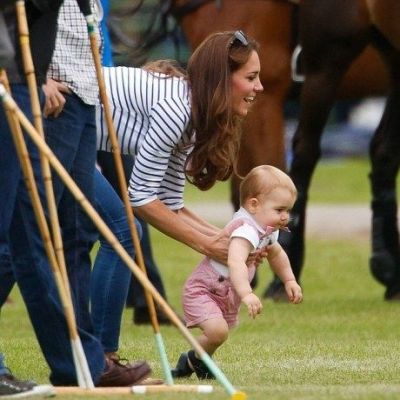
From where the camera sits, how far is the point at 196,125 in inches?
243

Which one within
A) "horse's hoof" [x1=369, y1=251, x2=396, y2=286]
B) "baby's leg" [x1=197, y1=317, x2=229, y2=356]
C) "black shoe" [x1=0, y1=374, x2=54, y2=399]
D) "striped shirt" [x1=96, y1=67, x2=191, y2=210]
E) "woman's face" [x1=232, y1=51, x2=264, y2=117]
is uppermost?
"woman's face" [x1=232, y1=51, x2=264, y2=117]

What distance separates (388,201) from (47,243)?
508 cm

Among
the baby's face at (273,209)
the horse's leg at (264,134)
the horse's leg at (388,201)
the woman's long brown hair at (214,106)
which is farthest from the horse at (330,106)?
the woman's long brown hair at (214,106)

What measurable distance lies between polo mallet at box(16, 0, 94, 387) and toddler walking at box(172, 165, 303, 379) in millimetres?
866

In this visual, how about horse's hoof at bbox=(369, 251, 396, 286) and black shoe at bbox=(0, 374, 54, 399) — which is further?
horse's hoof at bbox=(369, 251, 396, 286)

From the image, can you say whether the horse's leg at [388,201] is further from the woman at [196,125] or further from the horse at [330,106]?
the woman at [196,125]

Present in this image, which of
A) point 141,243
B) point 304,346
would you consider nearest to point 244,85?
point 304,346

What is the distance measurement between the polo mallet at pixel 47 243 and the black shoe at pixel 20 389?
0.50 ft

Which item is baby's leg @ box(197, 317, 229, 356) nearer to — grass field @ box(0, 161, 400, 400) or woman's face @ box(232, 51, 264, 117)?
grass field @ box(0, 161, 400, 400)

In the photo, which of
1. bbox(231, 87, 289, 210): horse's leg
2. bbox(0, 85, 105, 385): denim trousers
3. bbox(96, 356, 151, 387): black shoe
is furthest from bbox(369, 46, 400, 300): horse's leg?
bbox(0, 85, 105, 385): denim trousers

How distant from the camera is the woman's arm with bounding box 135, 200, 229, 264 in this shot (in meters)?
6.24

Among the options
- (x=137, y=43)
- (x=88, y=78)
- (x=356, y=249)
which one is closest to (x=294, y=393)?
(x=88, y=78)

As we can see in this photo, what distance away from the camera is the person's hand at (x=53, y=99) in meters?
5.77

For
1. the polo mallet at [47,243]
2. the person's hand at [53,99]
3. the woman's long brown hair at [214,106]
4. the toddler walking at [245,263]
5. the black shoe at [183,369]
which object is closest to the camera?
→ the polo mallet at [47,243]
